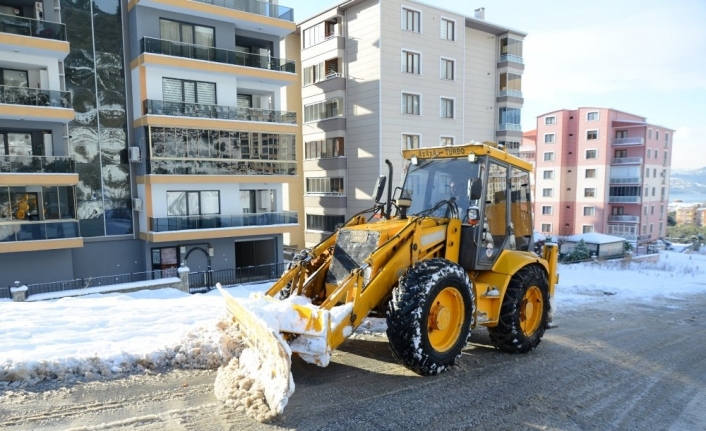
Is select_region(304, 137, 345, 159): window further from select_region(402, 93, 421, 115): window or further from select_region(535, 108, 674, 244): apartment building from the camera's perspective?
select_region(535, 108, 674, 244): apartment building

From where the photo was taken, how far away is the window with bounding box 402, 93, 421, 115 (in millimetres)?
28094

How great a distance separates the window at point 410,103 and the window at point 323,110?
383 centimetres

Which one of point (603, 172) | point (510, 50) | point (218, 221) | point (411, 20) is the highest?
point (411, 20)

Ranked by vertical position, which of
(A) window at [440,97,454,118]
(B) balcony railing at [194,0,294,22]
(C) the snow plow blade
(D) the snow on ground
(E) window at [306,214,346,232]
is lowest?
(E) window at [306,214,346,232]

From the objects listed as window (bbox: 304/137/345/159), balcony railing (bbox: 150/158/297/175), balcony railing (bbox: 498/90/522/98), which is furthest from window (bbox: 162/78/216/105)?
balcony railing (bbox: 498/90/522/98)

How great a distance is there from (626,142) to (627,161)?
2.01 meters

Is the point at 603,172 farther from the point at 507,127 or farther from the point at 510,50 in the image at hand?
the point at 510,50

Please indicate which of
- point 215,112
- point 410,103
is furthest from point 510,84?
point 215,112

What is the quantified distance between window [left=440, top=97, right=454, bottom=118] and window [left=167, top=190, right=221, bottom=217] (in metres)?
15.4

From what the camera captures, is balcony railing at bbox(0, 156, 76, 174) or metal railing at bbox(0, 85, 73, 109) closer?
metal railing at bbox(0, 85, 73, 109)

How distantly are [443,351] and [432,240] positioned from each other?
1445mm

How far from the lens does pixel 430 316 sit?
5.91m

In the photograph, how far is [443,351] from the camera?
19.7 ft

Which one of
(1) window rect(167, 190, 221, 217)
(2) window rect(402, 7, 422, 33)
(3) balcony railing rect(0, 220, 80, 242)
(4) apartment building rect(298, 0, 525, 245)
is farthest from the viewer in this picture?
(2) window rect(402, 7, 422, 33)
